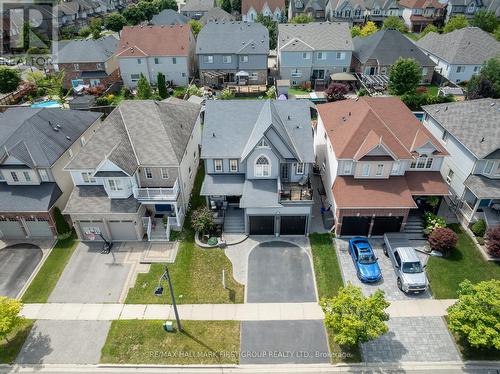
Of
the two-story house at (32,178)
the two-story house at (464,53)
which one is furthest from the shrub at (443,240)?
the two-story house at (464,53)

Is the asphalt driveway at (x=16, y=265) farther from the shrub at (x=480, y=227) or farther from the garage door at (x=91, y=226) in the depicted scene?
the shrub at (x=480, y=227)

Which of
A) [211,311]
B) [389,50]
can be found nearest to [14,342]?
[211,311]

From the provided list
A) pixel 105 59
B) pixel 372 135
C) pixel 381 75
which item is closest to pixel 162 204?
pixel 372 135

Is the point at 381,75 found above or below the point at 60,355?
above

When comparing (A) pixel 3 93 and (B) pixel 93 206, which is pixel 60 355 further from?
(A) pixel 3 93

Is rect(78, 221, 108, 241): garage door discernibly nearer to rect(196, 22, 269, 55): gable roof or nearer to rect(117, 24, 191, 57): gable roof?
rect(117, 24, 191, 57): gable roof

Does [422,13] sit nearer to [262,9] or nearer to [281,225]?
[262,9]
